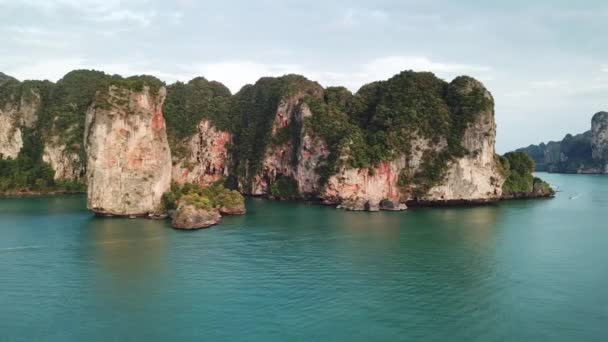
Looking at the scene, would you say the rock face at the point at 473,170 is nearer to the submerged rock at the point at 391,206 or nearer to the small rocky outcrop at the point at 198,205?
the submerged rock at the point at 391,206

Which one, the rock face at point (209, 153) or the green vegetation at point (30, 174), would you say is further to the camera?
the rock face at point (209, 153)

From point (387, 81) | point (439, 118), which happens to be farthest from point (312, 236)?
point (387, 81)

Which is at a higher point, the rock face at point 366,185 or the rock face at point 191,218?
the rock face at point 366,185

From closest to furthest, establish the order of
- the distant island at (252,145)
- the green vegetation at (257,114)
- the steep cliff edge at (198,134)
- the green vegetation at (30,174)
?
the distant island at (252,145), the green vegetation at (30,174), the green vegetation at (257,114), the steep cliff edge at (198,134)

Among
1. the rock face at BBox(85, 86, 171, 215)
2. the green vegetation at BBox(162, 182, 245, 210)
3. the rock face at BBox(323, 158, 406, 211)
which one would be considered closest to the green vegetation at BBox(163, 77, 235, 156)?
the green vegetation at BBox(162, 182, 245, 210)

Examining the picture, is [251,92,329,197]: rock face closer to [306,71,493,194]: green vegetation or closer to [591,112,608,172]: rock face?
[306,71,493,194]: green vegetation

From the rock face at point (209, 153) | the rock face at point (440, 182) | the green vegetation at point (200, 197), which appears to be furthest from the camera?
the rock face at point (209, 153)

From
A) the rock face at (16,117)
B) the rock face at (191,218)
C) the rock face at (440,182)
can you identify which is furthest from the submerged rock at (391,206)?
the rock face at (16,117)

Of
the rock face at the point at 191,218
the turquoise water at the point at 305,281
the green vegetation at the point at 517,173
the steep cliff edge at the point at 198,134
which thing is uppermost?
the steep cliff edge at the point at 198,134
